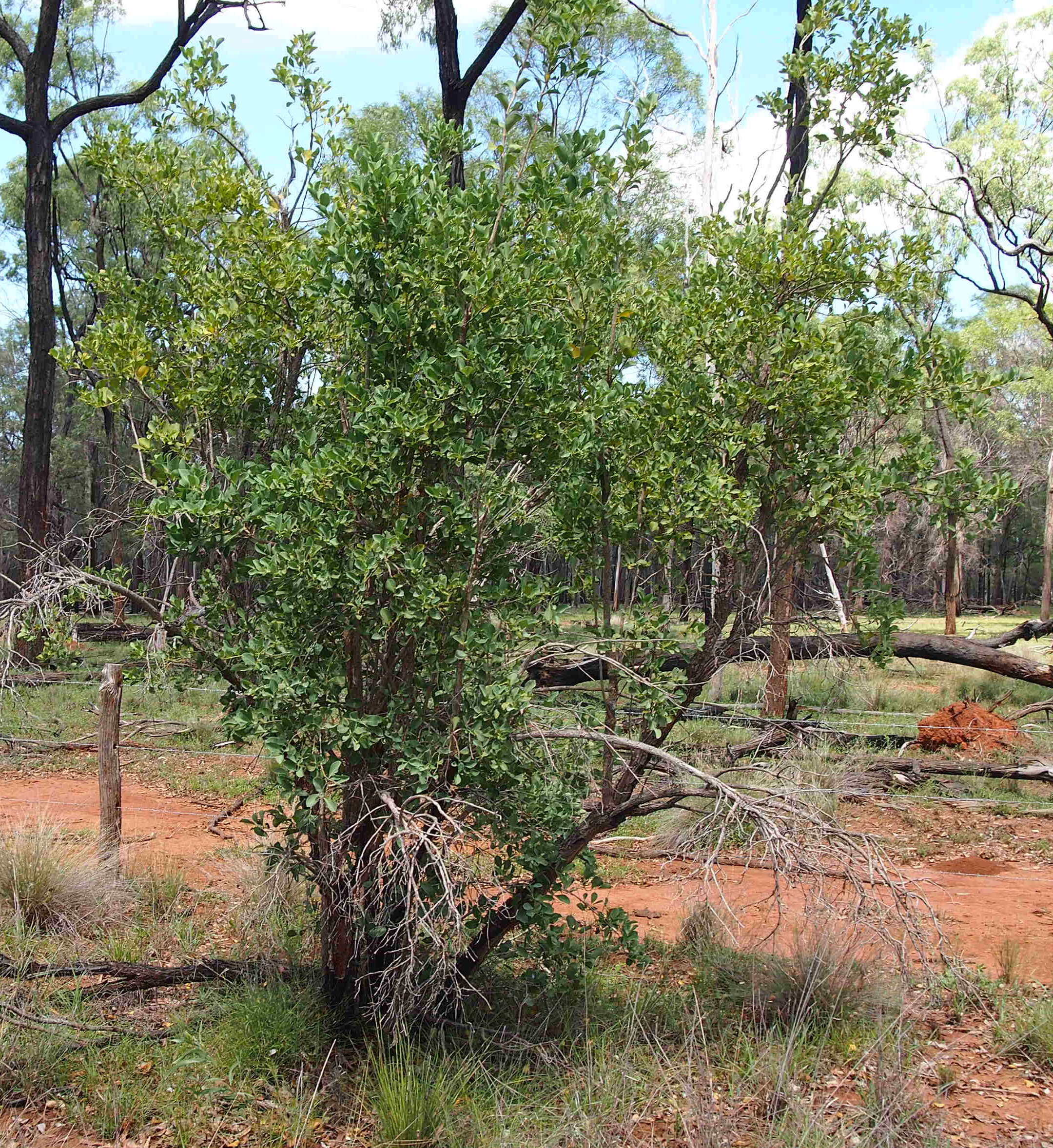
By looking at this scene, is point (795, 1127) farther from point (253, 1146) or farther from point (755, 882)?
point (755, 882)

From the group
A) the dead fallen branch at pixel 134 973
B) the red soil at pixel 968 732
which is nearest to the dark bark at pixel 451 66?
the red soil at pixel 968 732

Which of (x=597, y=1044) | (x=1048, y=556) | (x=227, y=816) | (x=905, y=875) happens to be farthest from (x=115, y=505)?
(x=1048, y=556)

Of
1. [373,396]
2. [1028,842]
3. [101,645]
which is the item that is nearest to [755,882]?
[1028,842]

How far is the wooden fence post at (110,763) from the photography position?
24.4 ft

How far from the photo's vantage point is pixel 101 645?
2266 centimetres

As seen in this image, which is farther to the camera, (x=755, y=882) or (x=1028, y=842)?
(x=1028, y=842)

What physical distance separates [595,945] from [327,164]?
3982mm

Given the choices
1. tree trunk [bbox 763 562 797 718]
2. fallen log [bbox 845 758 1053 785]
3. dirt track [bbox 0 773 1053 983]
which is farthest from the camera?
fallen log [bbox 845 758 1053 785]

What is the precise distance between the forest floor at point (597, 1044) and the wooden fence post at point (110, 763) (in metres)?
0.36

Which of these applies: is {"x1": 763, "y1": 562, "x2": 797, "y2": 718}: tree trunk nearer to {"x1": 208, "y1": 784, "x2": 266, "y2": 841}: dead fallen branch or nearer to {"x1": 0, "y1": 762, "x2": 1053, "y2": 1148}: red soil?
{"x1": 0, "y1": 762, "x2": 1053, "y2": 1148}: red soil

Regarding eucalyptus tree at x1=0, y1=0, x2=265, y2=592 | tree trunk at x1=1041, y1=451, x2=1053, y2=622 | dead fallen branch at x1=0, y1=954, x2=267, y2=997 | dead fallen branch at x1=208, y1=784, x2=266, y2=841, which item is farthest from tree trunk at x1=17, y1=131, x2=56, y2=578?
tree trunk at x1=1041, y1=451, x2=1053, y2=622

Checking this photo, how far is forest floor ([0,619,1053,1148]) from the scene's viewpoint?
4.14 metres

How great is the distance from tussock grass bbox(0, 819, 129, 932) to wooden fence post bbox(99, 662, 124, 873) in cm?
62

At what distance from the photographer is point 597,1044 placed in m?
4.66
